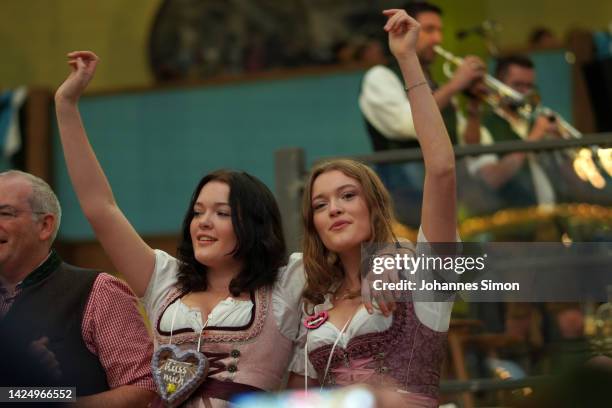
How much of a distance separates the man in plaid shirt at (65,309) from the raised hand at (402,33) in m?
0.96

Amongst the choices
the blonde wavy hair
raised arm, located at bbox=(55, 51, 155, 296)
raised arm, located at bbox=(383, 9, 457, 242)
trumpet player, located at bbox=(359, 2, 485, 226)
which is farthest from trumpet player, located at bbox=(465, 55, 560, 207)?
raised arm, located at bbox=(55, 51, 155, 296)

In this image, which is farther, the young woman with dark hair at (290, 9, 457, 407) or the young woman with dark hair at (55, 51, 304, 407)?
the young woman with dark hair at (55, 51, 304, 407)

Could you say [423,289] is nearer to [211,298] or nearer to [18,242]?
[211,298]

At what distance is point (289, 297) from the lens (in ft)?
10.1

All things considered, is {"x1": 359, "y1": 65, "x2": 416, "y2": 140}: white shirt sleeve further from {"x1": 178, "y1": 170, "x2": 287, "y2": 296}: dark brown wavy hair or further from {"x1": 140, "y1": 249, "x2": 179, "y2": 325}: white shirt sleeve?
{"x1": 140, "y1": 249, "x2": 179, "y2": 325}: white shirt sleeve

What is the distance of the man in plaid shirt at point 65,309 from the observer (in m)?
3.05

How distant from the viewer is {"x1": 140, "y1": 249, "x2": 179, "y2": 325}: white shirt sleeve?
10.3 ft

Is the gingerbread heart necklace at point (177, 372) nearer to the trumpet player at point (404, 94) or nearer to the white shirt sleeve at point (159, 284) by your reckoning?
the white shirt sleeve at point (159, 284)

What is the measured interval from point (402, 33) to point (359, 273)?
0.60 metres

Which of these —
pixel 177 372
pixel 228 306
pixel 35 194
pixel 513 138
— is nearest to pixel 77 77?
pixel 35 194

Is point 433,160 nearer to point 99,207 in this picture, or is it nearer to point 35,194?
point 99,207

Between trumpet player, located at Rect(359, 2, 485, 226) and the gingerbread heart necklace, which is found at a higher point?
trumpet player, located at Rect(359, 2, 485, 226)

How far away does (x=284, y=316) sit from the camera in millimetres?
3020

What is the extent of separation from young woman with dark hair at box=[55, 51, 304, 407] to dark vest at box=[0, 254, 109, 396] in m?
0.14
